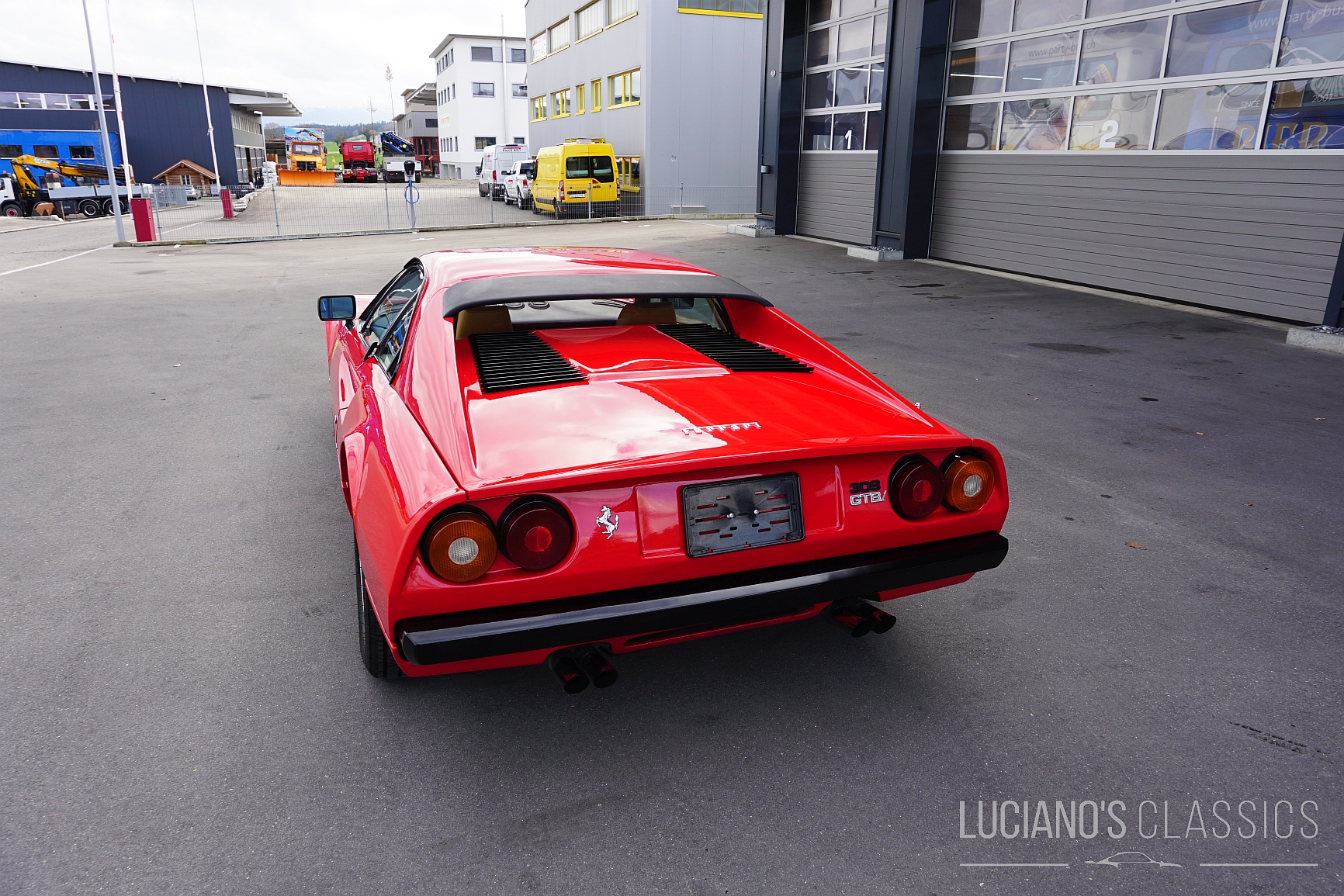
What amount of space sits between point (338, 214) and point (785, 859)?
31184mm

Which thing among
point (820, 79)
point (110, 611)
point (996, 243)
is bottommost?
point (110, 611)

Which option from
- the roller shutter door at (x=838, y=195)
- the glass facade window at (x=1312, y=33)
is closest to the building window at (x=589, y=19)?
the roller shutter door at (x=838, y=195)

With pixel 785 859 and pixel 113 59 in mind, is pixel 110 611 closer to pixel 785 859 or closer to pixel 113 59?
pixel 785 859

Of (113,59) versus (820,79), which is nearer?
(820,79)

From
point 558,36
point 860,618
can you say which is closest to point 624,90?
point 558,36

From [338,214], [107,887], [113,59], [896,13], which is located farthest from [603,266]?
[113,59]

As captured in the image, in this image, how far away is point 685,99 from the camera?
2858cm

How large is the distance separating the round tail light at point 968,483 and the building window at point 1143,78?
9344 mm

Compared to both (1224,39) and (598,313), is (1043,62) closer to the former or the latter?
(1224,39)

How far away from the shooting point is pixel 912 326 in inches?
376

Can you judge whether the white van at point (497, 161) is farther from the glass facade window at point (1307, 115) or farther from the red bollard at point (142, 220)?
the glass facade window at point (1307, 115)

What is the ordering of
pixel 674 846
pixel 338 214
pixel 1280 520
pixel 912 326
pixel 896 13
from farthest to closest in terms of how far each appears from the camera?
pixel 338 214
pixel 896 13
pixel 912 326
pixel 1280 520
pixel 674 846

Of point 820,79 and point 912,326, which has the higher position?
point 820,79

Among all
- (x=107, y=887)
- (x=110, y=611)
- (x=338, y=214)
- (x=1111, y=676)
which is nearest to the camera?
(x=107, y=887)
